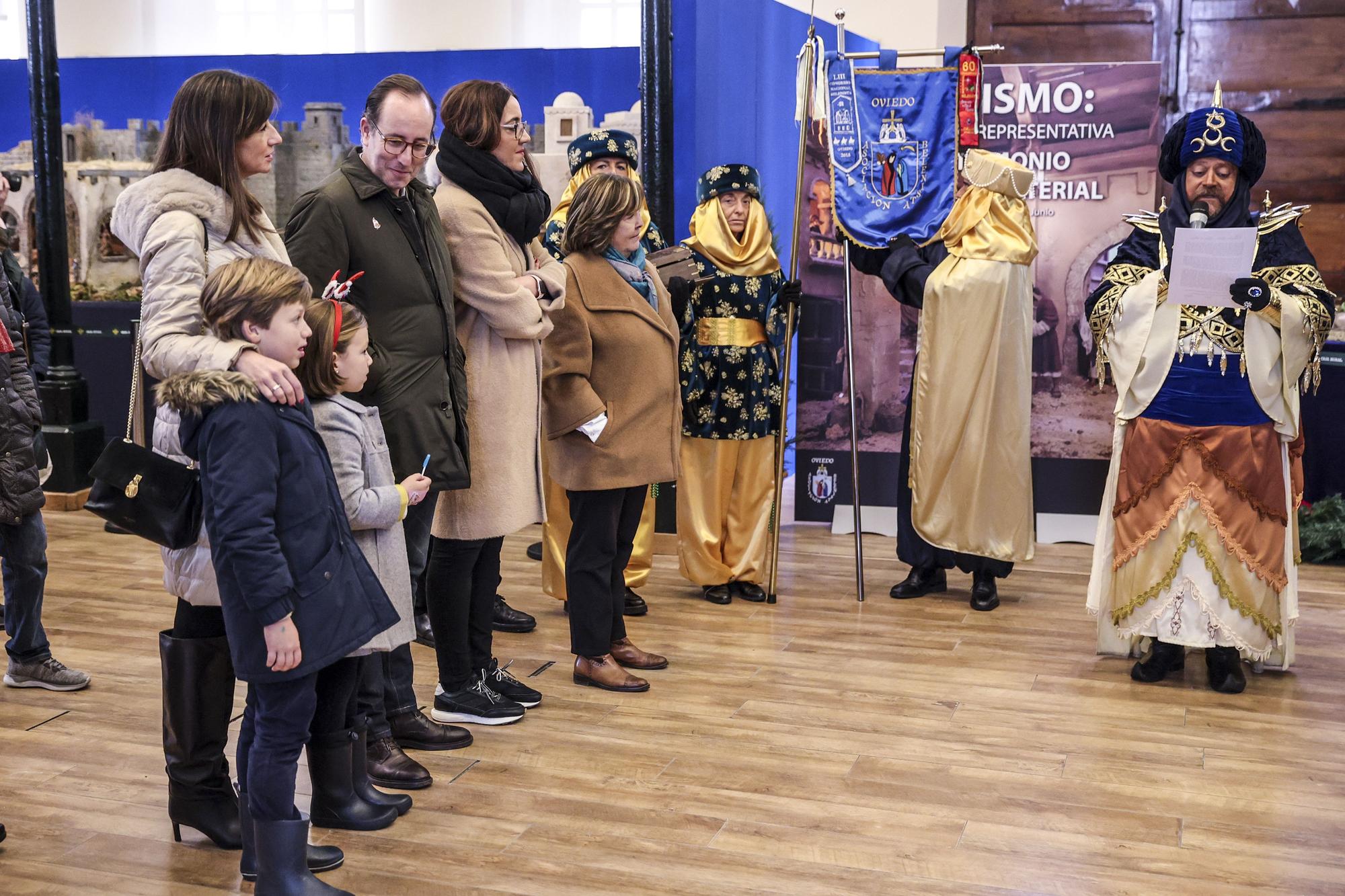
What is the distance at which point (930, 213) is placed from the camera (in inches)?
190

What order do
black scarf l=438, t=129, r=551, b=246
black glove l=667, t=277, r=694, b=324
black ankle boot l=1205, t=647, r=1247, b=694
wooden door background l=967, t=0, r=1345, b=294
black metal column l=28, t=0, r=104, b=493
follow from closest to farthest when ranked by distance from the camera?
black scarf l=438, t=129, r=551, b=246 → black ankle boot l=1205, t=647, r=1247, b=694 → black glove l=667, t=277, r=694, b=324 → wooden door background l=967, t=0, r=1345, b=294 → black metal column l=28, t=0, r=104, b=493

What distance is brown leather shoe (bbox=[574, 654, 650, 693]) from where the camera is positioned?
12.0 feet

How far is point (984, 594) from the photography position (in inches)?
182

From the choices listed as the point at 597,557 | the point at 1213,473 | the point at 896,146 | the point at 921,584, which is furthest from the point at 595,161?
the point at 1213,473

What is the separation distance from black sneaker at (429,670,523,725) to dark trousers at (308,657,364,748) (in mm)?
706

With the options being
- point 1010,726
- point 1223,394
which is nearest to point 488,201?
point 1010,726

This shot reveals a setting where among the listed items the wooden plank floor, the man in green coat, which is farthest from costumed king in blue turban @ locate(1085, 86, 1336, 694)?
the man in green coat

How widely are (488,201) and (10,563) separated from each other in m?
1.74

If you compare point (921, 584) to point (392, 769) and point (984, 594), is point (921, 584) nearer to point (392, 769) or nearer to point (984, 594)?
point (984, 594)

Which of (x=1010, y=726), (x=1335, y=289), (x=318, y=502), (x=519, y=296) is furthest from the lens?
(x=1335, y=289)

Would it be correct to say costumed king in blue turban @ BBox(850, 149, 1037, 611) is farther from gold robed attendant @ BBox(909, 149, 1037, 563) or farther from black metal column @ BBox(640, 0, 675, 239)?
black metal column @ BBox(640, 0, 675, 239)

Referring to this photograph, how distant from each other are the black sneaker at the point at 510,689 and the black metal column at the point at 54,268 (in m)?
3.70

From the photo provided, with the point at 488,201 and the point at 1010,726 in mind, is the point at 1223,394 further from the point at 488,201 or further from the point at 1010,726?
the point at 488,201

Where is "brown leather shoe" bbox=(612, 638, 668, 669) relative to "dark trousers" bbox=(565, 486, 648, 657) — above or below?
below
